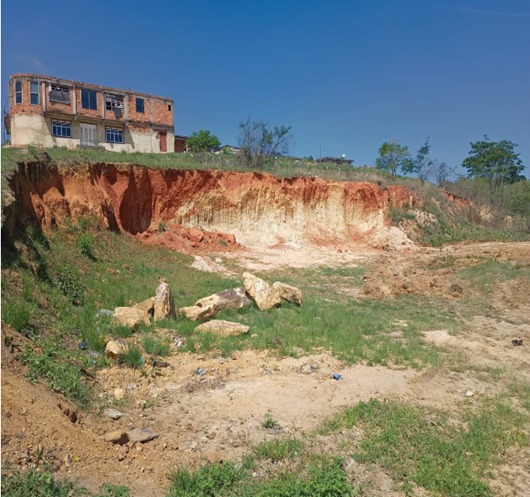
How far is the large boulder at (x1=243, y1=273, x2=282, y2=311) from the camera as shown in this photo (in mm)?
10906

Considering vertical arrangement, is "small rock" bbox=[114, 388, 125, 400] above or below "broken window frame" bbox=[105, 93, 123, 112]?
below

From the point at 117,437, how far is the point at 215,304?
18.0 feet

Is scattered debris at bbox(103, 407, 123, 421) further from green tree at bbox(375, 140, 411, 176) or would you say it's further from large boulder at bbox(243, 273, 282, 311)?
green tree at bbox(375, 140, 411, 176)

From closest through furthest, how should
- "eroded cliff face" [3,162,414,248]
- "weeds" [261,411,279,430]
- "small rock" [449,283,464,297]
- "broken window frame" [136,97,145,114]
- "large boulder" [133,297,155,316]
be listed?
"weeds" [261,411,279,430] < "large boulder" [133,297,155,316] < "small rock" [449,283,464,297] < "eroded cliff face" [3,162,414,248] < "broken window frame" [136,97,145,114]

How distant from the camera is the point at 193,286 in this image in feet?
43.7

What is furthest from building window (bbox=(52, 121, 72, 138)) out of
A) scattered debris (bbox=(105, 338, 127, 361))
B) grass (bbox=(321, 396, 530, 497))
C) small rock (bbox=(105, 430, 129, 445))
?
grass (bbox=(321, 396, 530, 497))

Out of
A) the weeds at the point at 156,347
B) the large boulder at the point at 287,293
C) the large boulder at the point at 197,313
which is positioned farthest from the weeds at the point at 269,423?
the large boulder at the point at 287,293

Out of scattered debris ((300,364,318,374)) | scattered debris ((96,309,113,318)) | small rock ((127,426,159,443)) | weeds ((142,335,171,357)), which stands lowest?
scattered debris ((300,364,318,374))

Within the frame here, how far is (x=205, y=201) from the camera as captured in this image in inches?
934

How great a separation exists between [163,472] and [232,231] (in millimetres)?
20592

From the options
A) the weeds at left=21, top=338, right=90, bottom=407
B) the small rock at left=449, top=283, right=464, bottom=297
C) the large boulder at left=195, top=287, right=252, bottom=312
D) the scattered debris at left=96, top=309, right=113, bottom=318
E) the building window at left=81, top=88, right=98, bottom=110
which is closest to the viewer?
the weeds at left=21, top=338, right=90, bottom=407

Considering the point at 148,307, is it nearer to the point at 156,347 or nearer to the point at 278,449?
the point at 156,347

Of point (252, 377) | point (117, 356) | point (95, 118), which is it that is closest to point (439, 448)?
point (252, 377)

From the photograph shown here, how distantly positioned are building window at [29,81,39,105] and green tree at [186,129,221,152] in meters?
16.1
